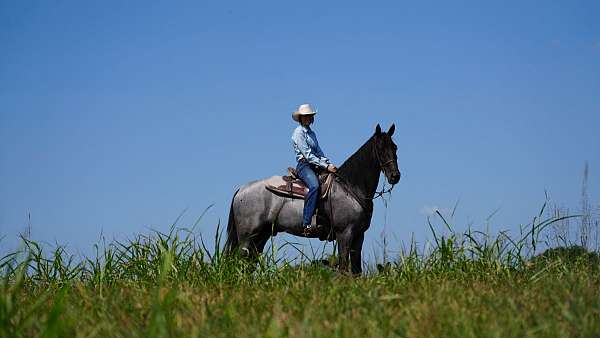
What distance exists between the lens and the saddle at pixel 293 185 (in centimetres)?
1027

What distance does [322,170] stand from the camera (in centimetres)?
1040

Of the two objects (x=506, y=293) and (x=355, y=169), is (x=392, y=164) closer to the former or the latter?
(x=355, y=169)

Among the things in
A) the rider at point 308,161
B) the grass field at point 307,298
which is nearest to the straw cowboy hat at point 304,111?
the rider at point 308,161

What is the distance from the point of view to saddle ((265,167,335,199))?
10.3 m

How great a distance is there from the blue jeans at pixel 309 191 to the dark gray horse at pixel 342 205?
20cm

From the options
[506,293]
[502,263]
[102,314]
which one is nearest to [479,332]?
[506,293]

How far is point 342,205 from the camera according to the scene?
33.7 ft

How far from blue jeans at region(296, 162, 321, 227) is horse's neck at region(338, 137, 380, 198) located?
0.60m

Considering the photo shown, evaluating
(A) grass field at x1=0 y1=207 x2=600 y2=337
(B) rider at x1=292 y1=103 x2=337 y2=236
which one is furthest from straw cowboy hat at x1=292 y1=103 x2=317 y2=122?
(A) grass field at x1=0 y1=207 x2=600 y2=337

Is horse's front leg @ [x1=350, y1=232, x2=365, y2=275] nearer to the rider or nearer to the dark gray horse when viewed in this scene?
the dark gray horse

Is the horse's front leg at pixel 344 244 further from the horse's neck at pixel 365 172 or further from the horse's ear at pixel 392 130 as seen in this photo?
the horse's ear at pixel 392 130

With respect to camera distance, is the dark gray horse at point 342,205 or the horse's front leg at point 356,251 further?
the horse's front leg at point 356,251

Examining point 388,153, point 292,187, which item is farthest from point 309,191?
point 388,153

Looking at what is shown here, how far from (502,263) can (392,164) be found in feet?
10.5
